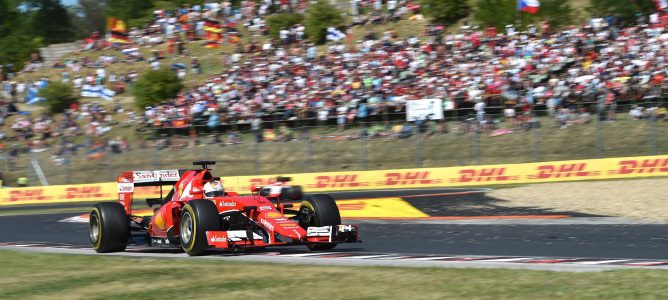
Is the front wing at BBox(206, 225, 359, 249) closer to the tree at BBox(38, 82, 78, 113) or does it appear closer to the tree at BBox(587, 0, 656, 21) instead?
the tree at BBox(587, 0, 656, 21)

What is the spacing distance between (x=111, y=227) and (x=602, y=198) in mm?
11910

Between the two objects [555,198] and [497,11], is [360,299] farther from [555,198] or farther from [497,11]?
[497,11]

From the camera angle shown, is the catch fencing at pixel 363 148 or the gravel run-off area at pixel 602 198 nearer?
the gravel run-off area at pixel 602 198

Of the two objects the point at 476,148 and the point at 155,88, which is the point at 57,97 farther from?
the point at 476,148

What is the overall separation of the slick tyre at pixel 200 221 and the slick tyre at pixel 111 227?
5.82 ft

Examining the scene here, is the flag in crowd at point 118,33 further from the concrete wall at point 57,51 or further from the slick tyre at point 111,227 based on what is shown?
the slick tyre at point 111,227

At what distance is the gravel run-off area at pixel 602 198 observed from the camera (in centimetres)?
1847

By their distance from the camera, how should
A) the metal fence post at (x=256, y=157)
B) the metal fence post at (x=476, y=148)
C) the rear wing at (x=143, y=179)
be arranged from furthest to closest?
the metal fence post at (x=256, y=157)
the metal fence post at (x=476, y=148)
the rear wing at (x=143, y=179)

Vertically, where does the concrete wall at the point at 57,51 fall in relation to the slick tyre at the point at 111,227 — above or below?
above

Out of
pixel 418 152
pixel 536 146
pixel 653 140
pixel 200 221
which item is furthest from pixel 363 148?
pixel 200 221

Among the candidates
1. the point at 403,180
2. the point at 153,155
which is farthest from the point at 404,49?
the point at 153,155

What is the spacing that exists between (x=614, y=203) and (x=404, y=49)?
693 inches

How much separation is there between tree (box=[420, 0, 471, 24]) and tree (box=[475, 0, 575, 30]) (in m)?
2.53

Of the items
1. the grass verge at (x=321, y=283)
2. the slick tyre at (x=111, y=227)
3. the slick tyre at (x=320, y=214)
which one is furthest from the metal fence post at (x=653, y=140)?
the grass verge at (x=321, y=283)
